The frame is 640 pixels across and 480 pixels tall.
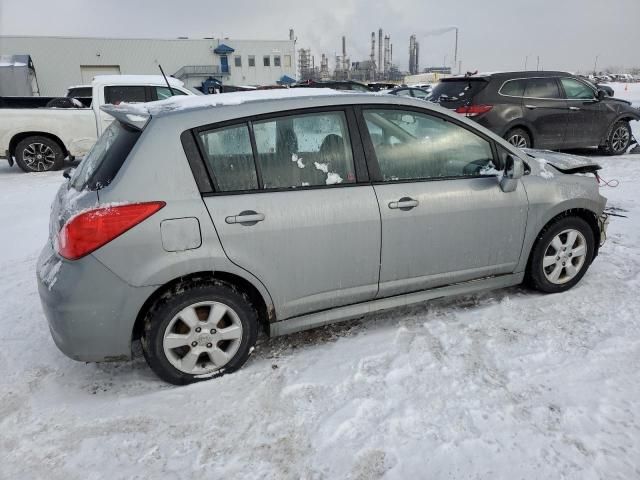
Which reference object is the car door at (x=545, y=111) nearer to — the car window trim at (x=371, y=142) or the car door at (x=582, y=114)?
the car door at (x=582, y=114)

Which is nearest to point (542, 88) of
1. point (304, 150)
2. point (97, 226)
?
point (304, 150)

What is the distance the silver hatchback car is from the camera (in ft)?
8.19

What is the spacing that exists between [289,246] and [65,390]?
1576mm

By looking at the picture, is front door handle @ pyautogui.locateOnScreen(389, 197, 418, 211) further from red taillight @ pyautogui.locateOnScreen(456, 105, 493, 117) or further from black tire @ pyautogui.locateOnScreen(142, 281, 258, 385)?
red taillight @ pyautogui.locateOnScreen(456, 105, 493, 117)

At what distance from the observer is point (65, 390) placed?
2.79 meters

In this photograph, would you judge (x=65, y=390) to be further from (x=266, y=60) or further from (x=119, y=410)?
(x=266, y=60)

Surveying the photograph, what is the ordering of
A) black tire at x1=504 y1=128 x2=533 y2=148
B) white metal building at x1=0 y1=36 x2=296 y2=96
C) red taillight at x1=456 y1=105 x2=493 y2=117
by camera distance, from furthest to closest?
white metal building at x1=0 y1=36 x2=296 y2=96 → black tire at x1=504 y1=128 x2=533 y2=148 → red taillight at x1=456 y1=105 x2=493 y2=117

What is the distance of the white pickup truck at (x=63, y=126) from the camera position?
933cm

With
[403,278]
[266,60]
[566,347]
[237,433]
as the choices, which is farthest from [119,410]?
[266,60]

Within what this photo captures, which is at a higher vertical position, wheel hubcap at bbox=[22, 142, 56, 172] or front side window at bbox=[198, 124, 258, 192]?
front side window at bbox=[198, 124, 258, 192]

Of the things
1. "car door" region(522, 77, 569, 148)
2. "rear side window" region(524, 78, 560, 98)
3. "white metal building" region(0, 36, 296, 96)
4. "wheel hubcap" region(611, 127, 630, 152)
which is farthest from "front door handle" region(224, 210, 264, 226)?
"white metal building" region(0, 36, 296, 96)

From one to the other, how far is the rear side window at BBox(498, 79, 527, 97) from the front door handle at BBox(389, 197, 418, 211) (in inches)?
259

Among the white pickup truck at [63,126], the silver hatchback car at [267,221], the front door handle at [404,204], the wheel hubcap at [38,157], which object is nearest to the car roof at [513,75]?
the white pickup truck at [63,126]

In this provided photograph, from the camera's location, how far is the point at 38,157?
956 centimetres
